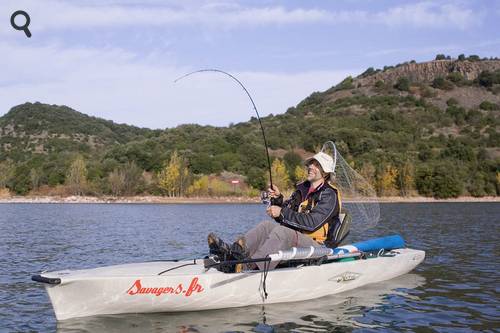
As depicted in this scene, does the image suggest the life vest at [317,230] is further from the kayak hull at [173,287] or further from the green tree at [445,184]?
the green tree at [445,184]

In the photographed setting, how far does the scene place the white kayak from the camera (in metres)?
8.19

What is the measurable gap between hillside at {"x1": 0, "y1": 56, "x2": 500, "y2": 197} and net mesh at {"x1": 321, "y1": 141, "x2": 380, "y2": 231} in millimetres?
67581

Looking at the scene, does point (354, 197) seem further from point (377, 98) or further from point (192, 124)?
point (377, 98)

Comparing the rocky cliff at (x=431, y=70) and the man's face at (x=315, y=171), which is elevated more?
the rocky cliff at (x=431, y=70)

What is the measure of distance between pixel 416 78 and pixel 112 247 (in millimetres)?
178624

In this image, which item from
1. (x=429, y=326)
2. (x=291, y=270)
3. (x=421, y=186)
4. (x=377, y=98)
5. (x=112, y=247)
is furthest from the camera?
(x=377, y=98)

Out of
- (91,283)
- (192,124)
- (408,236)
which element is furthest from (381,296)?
(192,124)

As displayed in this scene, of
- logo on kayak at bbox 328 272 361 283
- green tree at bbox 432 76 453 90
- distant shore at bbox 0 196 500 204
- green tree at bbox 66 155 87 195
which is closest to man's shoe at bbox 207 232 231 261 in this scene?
logo on kayak at bbox 328 272 361 283

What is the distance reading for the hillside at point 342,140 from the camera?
8800 centimetres

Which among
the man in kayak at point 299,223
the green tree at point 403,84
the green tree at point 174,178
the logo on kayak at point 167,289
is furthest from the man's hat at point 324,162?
the green tree at point 403,84

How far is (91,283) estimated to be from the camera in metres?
8.11

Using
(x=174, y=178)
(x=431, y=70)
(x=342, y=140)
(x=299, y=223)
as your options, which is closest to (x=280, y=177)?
(x=174, y=178)

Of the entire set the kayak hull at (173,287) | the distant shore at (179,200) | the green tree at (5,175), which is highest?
the green tree at (5,175)

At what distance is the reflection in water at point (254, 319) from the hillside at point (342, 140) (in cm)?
7095
